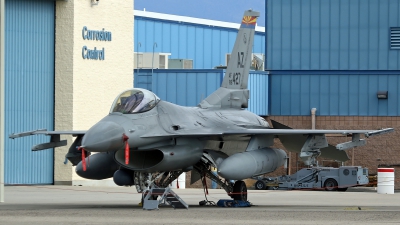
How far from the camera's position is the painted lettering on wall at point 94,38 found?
35.0 m

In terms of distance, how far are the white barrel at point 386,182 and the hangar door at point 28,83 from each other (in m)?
12.4

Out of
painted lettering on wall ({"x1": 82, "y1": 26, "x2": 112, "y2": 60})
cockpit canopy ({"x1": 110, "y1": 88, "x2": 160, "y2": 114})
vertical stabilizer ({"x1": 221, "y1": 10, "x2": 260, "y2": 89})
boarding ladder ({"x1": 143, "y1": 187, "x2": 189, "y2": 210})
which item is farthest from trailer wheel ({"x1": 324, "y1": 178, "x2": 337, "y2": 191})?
cockpit canopy ({"x1": 110, "y1": 88, "x2": 160, "y2": 114})

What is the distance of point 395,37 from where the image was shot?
37344mm

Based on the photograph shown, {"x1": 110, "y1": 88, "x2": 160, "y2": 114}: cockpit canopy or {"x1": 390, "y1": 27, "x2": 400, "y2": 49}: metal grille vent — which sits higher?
{"x1": 390, "y1": 27, "x2": 400, "y2": 49}: metal grille vent

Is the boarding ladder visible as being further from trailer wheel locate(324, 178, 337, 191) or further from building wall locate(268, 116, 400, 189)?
building wall locate(268, 116, 400, 189)

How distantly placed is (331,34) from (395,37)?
2.57 meters

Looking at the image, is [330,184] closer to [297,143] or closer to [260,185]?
[260,185]

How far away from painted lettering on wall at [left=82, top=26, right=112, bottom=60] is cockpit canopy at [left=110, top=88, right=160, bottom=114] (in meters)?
14.6

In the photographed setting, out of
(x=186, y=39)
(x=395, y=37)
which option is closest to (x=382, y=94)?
(x=395, y=37)

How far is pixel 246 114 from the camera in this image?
24.2m

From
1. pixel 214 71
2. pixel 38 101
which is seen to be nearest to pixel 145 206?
pixel 38 101

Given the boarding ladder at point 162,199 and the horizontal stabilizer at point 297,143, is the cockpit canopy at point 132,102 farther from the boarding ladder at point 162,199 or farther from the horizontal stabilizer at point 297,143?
the horizontal stabilizer at point 297,143

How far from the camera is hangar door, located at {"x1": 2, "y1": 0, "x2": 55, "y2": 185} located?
33.7 metres

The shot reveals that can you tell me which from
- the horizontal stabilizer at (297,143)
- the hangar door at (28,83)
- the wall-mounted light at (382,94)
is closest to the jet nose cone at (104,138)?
the horizontal stabilizer at (297,143)
